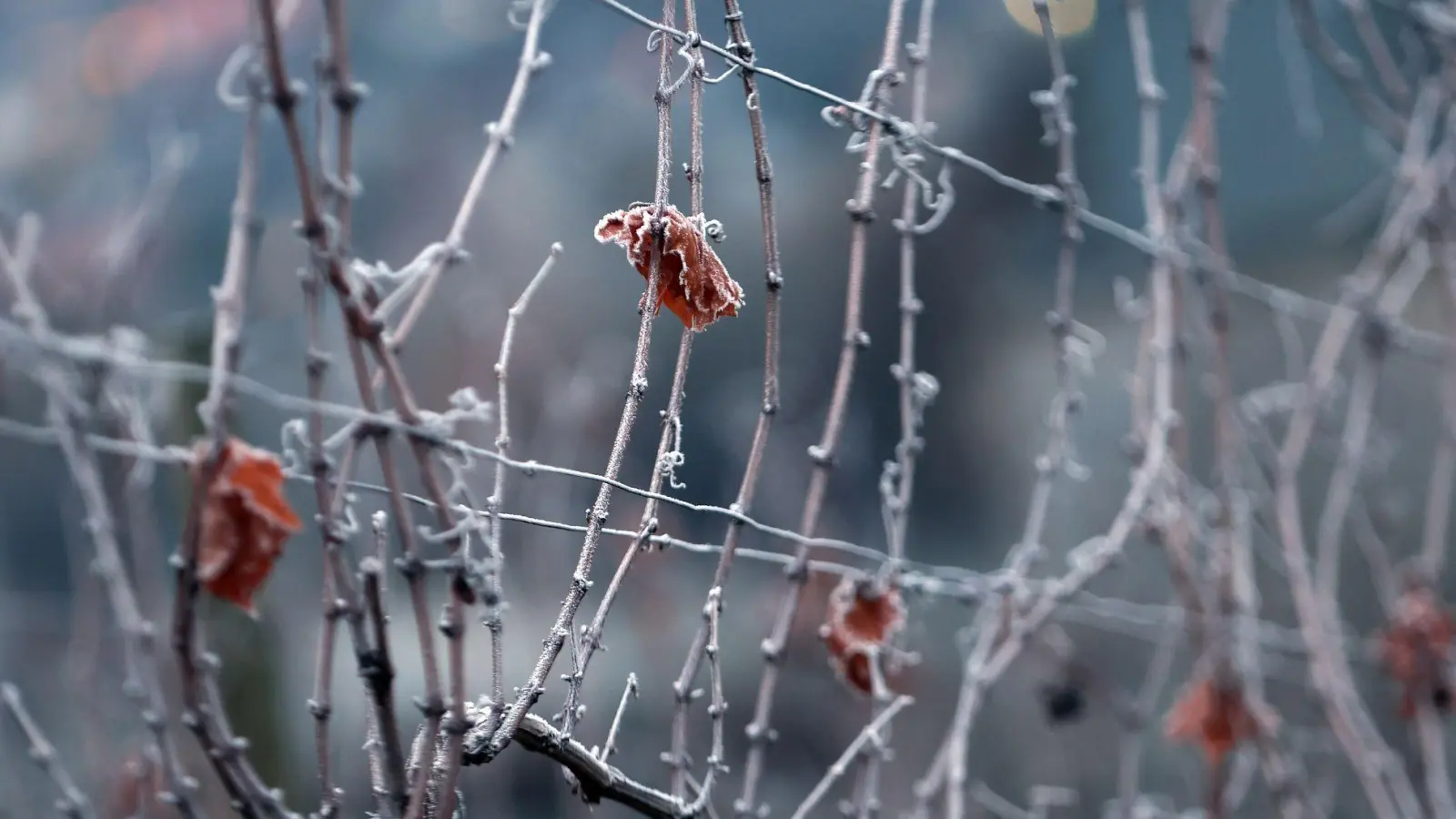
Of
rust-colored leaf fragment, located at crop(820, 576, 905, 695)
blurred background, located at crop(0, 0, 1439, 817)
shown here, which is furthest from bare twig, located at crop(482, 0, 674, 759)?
blurred background, located at crop(0, 0, 1439, 817)

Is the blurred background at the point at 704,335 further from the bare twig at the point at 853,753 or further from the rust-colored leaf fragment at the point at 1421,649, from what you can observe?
the bare twig at the point at 853,753

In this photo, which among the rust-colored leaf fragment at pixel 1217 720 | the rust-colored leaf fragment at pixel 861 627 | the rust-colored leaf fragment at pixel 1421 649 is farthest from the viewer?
the rust-colored leaf fragment at pixel 1421 649

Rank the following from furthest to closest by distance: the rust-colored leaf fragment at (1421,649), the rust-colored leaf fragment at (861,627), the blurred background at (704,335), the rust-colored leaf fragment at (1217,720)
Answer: the blurred background at (704,335) → the rust-colored leaf fragment at (1421,649) → the rust-colored leaf fragment at (1217,720) → the rust-colored leaf fragment at (861,627)

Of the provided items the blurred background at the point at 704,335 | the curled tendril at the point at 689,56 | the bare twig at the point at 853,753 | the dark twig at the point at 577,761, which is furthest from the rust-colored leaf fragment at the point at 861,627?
the blurred background at the point at 704,335

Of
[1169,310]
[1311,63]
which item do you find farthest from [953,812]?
[1311,63]

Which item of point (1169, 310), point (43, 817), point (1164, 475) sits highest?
point (1169, 310)

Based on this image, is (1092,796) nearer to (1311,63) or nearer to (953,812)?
(953,812)

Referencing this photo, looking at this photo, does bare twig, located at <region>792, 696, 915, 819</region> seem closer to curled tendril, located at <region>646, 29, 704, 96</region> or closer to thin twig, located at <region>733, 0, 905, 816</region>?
thin twig, located at <region>733, 0, 905, 816</region>
